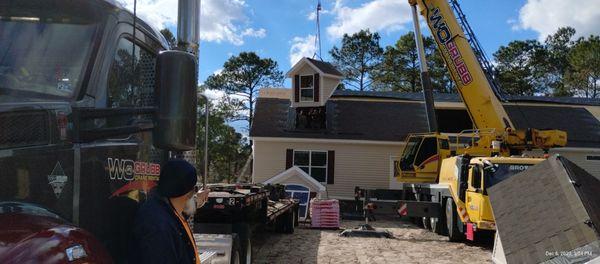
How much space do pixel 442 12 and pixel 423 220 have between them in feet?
21.5

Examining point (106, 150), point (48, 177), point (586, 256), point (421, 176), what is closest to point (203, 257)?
point (106, 150)

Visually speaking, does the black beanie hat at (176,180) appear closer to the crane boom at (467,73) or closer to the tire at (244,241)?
the tire at (244,241)

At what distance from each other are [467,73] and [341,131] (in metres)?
7.84

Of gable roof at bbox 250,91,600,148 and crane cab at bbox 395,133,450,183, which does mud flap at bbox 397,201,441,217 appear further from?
gable roof at bbox 250,91,600,148

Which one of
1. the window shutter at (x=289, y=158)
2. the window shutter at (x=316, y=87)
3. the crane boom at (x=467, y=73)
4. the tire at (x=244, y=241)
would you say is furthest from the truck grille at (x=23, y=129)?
the window shutter at (x=316, y=87)

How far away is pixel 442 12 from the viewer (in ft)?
57.5

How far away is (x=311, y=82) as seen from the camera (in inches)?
963

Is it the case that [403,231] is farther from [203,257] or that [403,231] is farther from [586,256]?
[203,257]

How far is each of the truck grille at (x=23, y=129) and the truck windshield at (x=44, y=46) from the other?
13 centimetres

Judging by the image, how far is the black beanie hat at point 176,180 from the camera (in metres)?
2.65

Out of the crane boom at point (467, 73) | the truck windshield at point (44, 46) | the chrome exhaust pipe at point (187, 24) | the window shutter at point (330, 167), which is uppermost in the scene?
the crane boom at point (467, 73)

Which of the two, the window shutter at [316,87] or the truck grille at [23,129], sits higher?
the window shutter at [316,87]

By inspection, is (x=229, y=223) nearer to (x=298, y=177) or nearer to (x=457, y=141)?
(x=457, y=141)

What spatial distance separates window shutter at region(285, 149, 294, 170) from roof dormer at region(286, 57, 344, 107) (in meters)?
2.24
